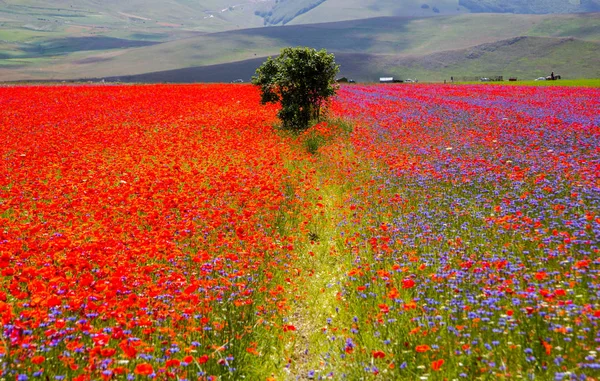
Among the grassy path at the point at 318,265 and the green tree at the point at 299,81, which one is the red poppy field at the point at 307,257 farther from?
the green tree at the point at 299,81

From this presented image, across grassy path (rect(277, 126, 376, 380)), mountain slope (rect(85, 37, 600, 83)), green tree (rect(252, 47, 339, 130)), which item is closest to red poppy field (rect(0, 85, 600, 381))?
grassy path (rect(277, 126, 376, 380))

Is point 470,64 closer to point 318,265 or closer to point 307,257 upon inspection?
point 307,257

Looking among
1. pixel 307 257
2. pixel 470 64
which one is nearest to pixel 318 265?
pixel 307 257

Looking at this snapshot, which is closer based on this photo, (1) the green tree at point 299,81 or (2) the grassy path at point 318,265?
(2) the grassy path at point 318,265

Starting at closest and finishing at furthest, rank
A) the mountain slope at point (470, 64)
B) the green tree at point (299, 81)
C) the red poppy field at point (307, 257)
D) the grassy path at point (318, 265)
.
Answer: the red poppy field at point (307, 257) → the grassy path at point (318, 265) → the green tree at point (299, 81) → the mountain slope at point (470, 64)

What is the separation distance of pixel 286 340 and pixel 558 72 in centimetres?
13367

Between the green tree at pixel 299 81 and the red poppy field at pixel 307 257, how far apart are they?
3594 mm

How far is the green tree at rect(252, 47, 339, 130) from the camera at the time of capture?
2028 centimetres

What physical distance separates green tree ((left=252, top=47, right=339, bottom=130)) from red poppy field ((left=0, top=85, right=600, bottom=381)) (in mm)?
3594

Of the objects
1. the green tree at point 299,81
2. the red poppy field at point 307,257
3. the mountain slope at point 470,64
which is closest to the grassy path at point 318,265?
the red poppy field at point 307,257

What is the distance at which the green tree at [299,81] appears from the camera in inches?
798

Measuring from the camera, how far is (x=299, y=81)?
20.7 meters

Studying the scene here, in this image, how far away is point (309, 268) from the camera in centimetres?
816

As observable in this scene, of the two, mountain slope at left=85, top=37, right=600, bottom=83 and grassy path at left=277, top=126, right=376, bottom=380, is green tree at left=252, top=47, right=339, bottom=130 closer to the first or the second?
grassy path at left=277, top=126, right=376, bottom=380
